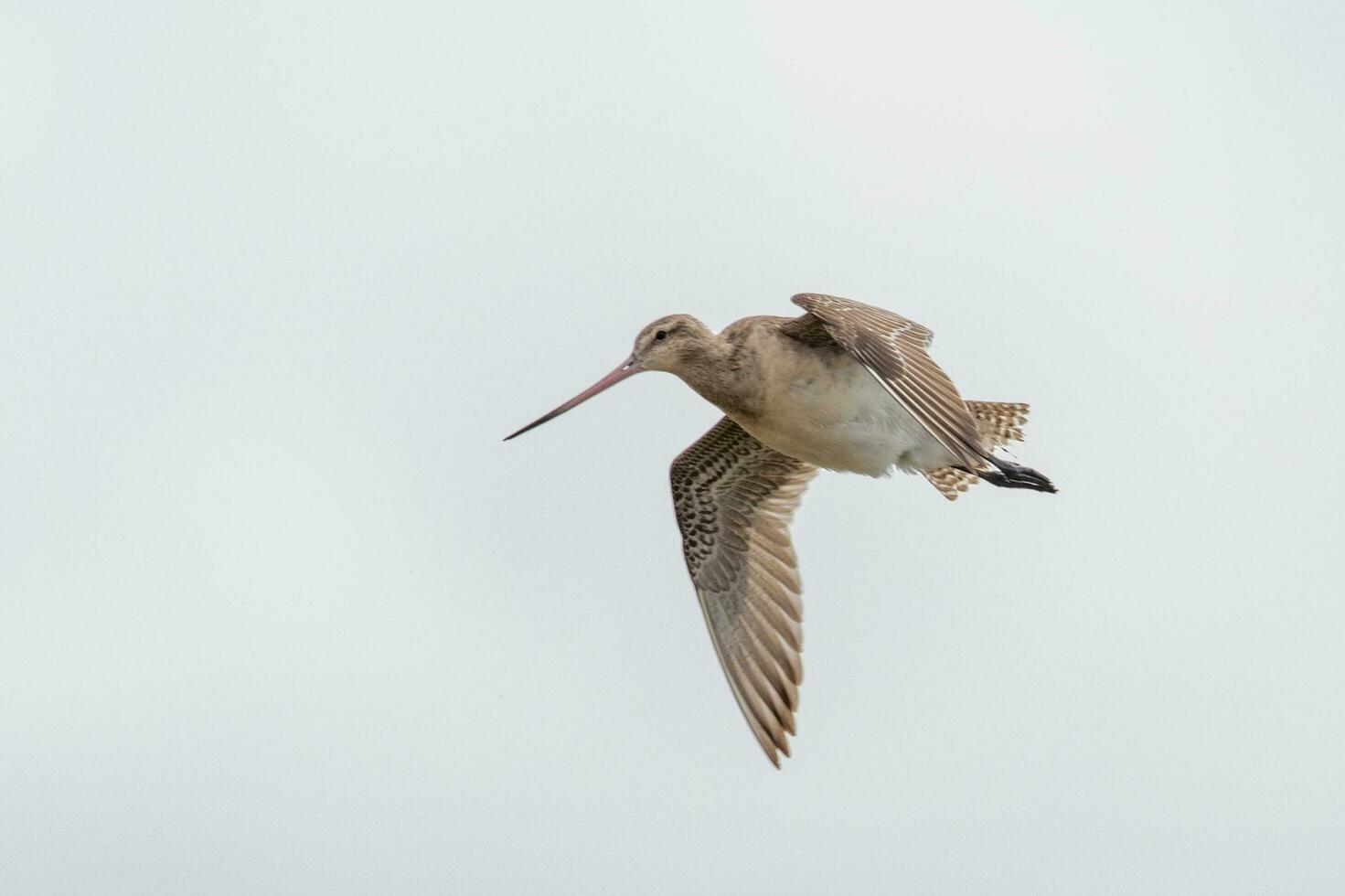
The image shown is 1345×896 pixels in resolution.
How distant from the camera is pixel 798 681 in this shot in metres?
15.8

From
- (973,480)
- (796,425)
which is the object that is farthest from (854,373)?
(973,480)

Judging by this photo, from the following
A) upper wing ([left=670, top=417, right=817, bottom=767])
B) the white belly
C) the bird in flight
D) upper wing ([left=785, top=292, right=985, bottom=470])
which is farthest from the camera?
upper wing ([left=670, top=417, right=817, bottom=767])

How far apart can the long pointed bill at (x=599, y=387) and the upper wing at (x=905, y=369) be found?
131cm

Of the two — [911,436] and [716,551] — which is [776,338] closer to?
[911,436]

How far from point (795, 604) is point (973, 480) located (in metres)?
1.65

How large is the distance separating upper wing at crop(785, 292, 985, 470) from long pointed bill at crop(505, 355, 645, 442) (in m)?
1.31

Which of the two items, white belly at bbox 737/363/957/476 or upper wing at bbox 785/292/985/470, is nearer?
upper wing at bbox 785/292/985/470

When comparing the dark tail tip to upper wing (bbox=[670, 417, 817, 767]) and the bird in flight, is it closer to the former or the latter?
the bird in flight

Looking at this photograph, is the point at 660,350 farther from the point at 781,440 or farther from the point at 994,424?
the point at 994,424

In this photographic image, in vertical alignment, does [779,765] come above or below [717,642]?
below

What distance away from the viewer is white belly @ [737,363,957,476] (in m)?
14.5

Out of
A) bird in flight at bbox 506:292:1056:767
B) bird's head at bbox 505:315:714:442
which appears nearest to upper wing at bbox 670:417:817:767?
bird in flight at bbox 506:292:1056:767

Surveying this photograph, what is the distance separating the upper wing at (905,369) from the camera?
1302 cm

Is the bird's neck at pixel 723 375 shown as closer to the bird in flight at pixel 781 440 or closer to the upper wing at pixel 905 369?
the bird in flight at pixel 781 440
